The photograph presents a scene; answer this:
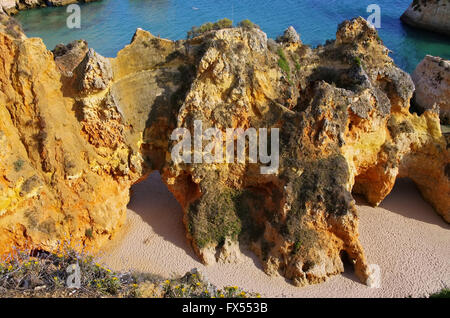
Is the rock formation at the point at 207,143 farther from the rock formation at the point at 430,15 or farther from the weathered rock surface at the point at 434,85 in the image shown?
the rock formation at the point at 430,15

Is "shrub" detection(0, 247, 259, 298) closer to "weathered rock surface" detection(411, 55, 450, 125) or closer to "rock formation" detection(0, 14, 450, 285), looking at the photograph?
"rock formation" detection(0, 14, 450, 285)

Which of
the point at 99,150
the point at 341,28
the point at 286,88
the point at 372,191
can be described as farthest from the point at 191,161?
the point at 341,28

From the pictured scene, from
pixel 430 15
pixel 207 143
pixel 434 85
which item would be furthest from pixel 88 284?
pixel 430 15

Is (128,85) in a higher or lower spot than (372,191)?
higher

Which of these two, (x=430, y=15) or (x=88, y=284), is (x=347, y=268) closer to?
(x=88, y=284)

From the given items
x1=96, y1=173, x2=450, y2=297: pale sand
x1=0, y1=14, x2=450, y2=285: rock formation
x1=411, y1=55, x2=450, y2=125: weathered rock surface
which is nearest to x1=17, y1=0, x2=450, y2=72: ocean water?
x1=411, y1=55, x2=450, y2=125: weathered rock surface

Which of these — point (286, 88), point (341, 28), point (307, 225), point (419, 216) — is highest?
point (341, 28)
